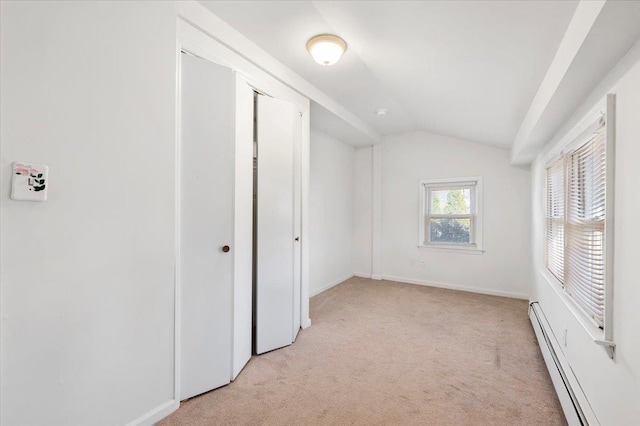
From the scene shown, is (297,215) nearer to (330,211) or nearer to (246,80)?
(246,80)

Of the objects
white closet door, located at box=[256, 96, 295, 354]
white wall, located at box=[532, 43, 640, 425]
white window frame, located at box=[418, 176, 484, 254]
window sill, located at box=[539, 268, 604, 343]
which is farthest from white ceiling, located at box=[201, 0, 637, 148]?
window sill, located at box=[539, 268, 604, 343]

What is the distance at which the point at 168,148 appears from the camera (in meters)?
1.75

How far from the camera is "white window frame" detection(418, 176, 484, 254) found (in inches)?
173

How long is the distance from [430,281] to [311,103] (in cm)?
338

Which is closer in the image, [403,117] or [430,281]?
[403,117]

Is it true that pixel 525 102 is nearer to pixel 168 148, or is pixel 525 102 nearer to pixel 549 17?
pixel 549 17

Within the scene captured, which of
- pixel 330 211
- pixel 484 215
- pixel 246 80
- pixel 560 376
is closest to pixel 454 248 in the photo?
pixel 484 215

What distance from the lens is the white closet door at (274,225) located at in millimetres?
2438

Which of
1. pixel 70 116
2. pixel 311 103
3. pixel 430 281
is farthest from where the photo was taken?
pixel 430 281

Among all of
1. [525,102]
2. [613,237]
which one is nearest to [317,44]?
[525,102]

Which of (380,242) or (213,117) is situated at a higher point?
(213,117)

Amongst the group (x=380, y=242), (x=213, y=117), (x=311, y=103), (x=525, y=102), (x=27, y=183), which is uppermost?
(x=311, y=103)

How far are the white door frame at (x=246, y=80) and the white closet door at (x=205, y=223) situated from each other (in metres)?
0.05

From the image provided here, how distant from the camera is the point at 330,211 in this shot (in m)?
4.67
